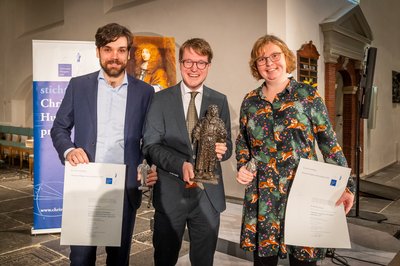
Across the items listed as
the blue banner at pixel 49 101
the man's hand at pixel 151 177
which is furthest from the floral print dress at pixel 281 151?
the blue banner at pixel 49 101

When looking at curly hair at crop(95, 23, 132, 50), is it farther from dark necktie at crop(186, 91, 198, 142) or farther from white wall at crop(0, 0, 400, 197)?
white wall at crop(0, 0, 400, 197)

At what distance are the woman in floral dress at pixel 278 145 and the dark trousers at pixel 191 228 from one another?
20 cm

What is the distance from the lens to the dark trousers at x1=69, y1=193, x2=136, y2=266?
6.46 ft

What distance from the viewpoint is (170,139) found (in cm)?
190

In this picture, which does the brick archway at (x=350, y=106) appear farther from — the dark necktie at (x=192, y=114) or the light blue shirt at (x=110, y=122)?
the light blue shirt at (x=110, y=122)

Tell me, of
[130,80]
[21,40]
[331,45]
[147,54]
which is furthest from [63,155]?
[21,40]

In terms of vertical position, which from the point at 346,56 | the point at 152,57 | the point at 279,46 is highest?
the point at 346,56

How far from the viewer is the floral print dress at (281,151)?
1805 millimetres

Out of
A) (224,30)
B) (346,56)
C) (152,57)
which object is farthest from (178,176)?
Answer: (346,56)

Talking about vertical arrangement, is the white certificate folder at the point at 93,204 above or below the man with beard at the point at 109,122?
below

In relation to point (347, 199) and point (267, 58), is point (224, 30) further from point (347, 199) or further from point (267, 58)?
point (347, 199)

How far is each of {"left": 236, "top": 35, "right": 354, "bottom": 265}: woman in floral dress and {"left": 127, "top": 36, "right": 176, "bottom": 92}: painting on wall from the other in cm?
329

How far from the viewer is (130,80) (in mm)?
2051

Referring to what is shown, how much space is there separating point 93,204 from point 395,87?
34.7 ft
